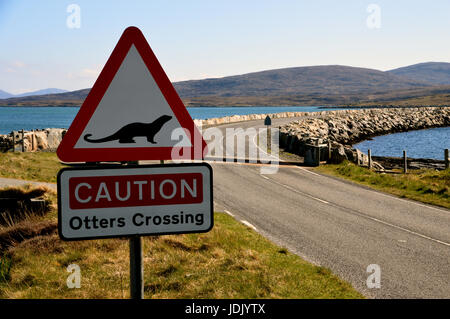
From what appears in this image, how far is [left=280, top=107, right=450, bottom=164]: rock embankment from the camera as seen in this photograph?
1107 inches

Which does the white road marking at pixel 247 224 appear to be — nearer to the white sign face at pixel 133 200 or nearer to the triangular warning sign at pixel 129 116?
the white sign face at pixel 133 200

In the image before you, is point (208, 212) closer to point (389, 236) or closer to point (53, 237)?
point (53, 237)

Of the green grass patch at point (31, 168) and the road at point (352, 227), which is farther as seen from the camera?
the green grass patch at point (31, 168)

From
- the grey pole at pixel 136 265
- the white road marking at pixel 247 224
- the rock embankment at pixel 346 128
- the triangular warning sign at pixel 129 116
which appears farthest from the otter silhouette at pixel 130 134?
the rock embankment at pixel 346 128

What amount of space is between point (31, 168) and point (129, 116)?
58.9 ft

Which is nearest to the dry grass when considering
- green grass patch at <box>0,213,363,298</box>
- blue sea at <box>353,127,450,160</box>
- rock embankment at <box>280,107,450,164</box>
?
green grass patch at <box>0,213,363,298</box>

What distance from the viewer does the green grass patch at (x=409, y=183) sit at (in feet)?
54.2

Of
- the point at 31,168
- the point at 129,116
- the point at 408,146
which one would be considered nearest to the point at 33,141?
the point at 31,168

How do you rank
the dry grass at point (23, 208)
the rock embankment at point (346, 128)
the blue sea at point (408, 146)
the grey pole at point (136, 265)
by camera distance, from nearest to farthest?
1. the grey pole at point (136, 265)
2. the dry grass at point (23, 208)
3. the rock embankment at point (346, 128)
4. the blue sea at point (408, 146)

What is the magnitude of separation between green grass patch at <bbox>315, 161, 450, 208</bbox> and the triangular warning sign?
14702 millimetres

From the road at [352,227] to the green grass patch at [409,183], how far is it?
958mm

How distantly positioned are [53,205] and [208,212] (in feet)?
27.3

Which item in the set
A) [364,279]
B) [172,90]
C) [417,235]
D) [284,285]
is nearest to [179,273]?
[284,285]

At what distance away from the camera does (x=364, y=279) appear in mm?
7367
